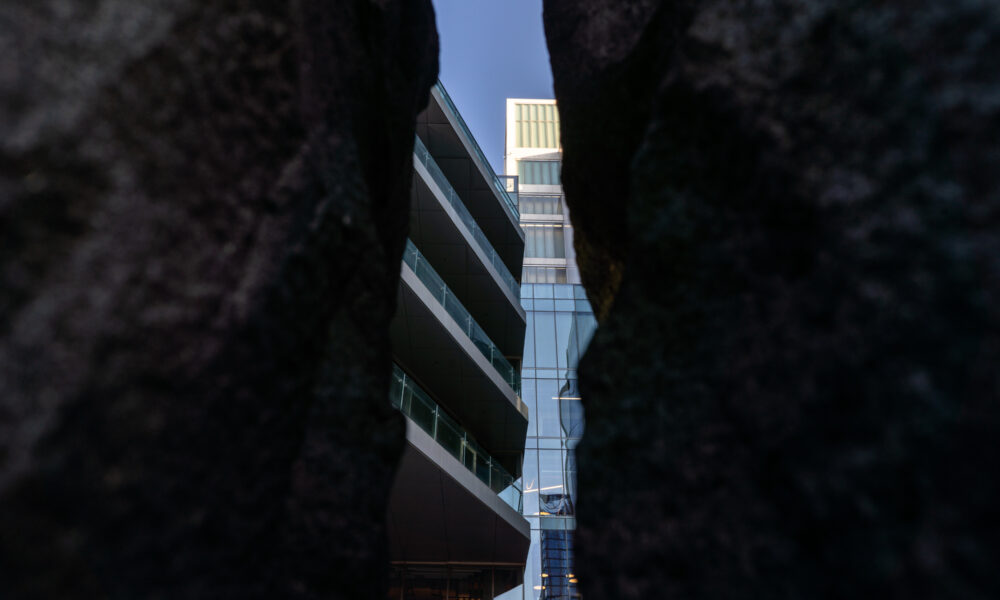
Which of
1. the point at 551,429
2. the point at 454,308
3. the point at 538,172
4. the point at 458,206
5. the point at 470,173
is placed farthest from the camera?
the point at 538,172

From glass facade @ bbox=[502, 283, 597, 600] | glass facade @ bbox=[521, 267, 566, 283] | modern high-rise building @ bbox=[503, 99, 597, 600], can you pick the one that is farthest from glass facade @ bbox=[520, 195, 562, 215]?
glass facade @ bbox=[502, 283, 597, 600]

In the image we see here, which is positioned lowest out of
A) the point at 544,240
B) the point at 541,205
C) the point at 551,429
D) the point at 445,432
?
the point at 445,432

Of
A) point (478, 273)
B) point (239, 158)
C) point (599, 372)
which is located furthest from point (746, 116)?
point (478, 273)

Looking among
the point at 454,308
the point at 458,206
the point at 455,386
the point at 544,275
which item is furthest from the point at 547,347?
the point at 454,308

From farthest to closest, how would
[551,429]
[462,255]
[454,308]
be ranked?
[551,429], [462,255], [454,308]

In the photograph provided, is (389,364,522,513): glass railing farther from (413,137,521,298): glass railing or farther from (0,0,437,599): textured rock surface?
(0,0,437,599): textured rock surface

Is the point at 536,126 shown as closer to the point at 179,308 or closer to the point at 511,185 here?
the point at 511,185

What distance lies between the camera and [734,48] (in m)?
1.92

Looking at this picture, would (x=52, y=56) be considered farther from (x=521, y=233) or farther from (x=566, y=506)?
(x=521, y=233)

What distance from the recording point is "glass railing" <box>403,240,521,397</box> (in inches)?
475

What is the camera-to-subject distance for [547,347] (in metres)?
19.2

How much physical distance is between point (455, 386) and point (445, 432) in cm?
356

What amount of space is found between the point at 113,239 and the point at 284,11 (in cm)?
107

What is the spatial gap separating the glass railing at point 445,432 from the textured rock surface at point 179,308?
6696 mm
